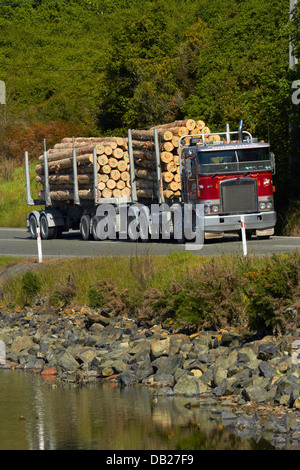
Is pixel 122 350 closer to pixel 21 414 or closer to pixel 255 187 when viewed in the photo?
pixel 21 414

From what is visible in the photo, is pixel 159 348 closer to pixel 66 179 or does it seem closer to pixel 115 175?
pixel 115 175

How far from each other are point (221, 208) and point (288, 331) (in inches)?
455

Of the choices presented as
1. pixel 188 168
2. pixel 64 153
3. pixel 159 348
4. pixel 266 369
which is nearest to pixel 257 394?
pixel 266 369

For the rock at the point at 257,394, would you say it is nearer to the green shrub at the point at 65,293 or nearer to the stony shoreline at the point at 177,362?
the stony shoreline at the point at 177,362

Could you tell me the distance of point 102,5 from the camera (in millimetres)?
97438

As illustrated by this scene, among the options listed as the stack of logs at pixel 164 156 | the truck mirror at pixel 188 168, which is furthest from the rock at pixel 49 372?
the stack of logs at pixel 164 156

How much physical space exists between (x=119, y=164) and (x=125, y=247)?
16.8 ft

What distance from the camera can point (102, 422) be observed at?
34.1 feet

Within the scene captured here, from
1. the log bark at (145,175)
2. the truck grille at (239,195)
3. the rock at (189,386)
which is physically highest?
the log bark at (145,175)

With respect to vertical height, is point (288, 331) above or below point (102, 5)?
below

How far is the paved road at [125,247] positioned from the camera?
20672 mm

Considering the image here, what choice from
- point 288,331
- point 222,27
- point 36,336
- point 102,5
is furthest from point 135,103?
point 102,5

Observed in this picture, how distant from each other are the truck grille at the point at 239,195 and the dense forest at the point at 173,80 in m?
2.99

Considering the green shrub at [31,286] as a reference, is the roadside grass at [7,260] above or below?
above
